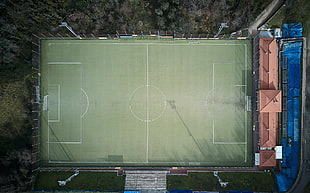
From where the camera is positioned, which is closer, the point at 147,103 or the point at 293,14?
the point at 293,14

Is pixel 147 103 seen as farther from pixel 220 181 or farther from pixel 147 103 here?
pixel 220 181

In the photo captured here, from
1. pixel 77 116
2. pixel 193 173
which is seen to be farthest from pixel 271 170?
pixel 77 116

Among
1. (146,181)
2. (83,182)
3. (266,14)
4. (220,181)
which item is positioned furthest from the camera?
(266,14)

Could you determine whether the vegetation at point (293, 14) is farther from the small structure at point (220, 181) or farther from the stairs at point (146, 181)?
the stairs at point (146, 181)

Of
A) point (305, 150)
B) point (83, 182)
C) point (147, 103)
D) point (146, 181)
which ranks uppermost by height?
point (147, 103)

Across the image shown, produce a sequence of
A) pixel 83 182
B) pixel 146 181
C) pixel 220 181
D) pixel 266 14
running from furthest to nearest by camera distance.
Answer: pixel 266 14 → pixel 83 182 → pixel 146 181 → pixel 220 181

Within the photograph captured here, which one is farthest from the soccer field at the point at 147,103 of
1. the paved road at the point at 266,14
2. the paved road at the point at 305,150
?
the paved road at the point at 305,150

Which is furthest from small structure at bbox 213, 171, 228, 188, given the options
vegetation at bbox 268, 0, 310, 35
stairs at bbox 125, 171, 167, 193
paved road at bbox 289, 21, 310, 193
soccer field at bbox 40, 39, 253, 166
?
vegetation at bbox 268, 0, 310, 35

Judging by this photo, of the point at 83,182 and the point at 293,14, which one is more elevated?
the point at 293,14

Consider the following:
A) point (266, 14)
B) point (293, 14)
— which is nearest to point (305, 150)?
point (293, 14)
